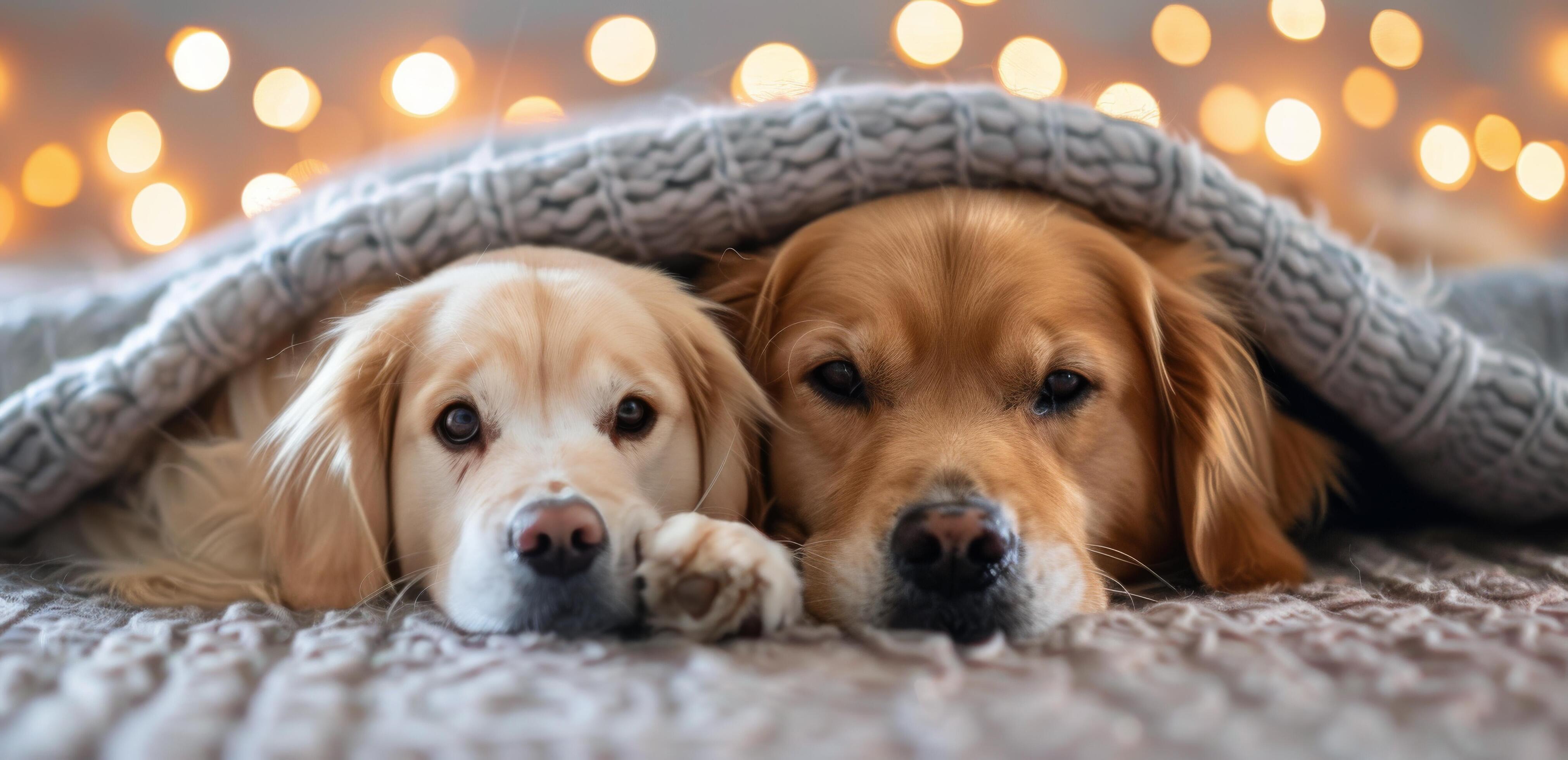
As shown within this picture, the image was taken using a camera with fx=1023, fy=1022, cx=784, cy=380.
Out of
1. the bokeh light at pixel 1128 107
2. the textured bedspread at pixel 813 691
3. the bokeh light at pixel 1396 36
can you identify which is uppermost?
the bokeh light at pixel 1396 36

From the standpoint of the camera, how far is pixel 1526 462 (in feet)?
4.64

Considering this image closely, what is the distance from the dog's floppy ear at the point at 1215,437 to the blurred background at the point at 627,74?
6.80 ft

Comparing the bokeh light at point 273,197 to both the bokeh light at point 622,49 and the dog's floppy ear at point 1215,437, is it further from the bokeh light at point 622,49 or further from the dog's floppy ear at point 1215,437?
the bokeh light at point 622,49

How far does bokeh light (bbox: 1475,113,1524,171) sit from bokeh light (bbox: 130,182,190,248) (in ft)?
15.0

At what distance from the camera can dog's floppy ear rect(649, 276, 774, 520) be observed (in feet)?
4.35

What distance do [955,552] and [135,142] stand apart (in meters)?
3.70

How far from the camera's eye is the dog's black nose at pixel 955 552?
1.11 m

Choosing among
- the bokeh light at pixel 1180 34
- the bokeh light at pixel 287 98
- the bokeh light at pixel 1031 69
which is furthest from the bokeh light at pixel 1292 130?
the bokeh light at pixel 287 98

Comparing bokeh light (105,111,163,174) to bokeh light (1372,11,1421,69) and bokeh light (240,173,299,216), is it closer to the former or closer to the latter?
bokeh light (240,173,299,216)

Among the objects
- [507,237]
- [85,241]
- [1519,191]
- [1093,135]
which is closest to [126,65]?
[85,241]

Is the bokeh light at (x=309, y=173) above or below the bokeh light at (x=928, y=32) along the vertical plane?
below

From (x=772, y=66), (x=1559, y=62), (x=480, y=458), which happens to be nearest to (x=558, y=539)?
(x=480, y=458)

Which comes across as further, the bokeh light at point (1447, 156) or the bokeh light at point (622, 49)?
the bokeh light at point (1447, 156)

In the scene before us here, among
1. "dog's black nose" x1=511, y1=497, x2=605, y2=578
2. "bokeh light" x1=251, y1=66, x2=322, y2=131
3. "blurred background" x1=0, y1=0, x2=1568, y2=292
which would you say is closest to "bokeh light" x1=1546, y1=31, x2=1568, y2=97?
"blurred background" x1=0, y1=0, x2=1568, y2=292
